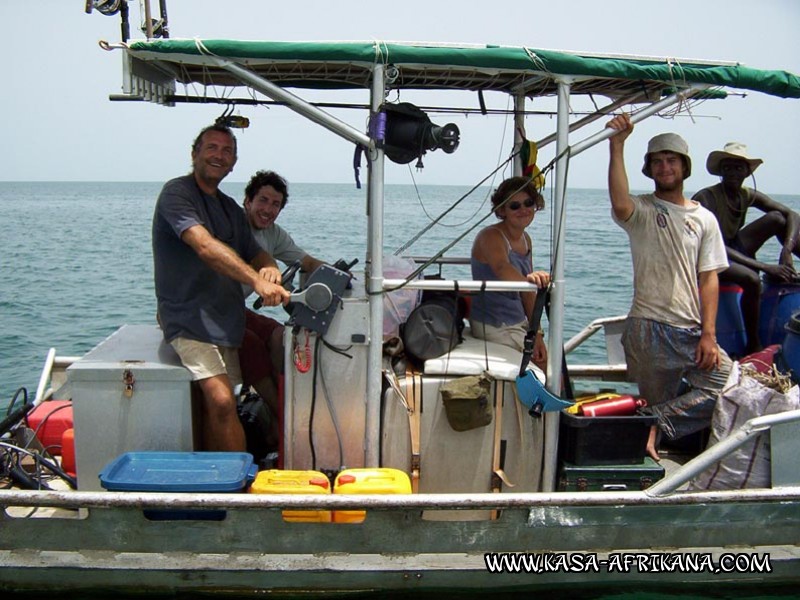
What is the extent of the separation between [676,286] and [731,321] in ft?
3.69

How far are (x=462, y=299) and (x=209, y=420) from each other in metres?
1.80

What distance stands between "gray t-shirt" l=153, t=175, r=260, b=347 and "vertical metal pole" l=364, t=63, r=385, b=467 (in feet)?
2.71

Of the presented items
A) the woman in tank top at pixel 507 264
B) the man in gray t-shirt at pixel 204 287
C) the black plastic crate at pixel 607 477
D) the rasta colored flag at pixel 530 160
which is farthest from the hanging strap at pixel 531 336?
the man in gray t-shirt at pixel 204 287

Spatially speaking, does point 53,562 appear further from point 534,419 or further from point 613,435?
point 613,435

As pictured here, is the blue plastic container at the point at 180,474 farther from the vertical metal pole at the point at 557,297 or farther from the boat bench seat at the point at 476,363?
the vertical metal pole at the point at 557,297

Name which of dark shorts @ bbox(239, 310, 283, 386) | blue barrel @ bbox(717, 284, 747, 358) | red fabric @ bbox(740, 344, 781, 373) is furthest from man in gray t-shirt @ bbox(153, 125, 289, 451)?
blue barrel @ bbox(717, 284, 747, 358)

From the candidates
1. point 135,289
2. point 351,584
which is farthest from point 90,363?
point 135,289

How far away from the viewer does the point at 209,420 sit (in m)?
4.48

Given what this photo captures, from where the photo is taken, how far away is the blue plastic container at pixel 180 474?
3982 millimetres

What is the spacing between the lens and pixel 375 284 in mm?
4191

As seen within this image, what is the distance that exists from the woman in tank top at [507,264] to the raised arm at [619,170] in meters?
0.46

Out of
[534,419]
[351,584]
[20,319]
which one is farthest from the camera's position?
[20,319]

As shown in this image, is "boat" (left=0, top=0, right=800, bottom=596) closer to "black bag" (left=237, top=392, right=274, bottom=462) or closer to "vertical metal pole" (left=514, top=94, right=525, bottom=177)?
"black bag" (left=237, top=392, right=274, bottom=462)

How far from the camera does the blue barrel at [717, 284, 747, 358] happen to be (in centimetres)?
572
